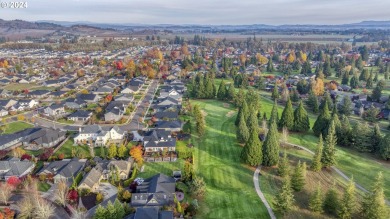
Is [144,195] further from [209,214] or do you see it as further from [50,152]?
[50,152]

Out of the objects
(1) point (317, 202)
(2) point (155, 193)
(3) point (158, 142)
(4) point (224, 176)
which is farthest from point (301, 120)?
(2) point (155, 193)

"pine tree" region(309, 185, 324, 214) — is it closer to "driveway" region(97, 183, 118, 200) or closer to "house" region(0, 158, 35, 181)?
"driveway" region(97, 183, 118, 200)

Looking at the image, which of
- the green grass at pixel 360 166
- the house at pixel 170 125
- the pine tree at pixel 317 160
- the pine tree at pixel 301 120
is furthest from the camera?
the house at pixel 170 125

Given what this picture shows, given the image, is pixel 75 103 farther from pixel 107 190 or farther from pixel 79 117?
pixel 107 190

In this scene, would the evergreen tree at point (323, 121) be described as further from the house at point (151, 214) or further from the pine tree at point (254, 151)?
the house at point (151, 214)

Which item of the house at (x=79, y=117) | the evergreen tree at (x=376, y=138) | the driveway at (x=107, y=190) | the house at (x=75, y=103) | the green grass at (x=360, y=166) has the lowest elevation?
the driveway at (x=107, y=190)

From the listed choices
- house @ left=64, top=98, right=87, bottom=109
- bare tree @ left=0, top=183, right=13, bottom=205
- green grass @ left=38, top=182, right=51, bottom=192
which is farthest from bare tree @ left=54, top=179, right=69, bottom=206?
house @ left=64, top=98, right=87, bottom=109

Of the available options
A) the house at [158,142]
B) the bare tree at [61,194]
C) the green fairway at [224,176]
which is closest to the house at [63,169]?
the bare tree at [61,194]
